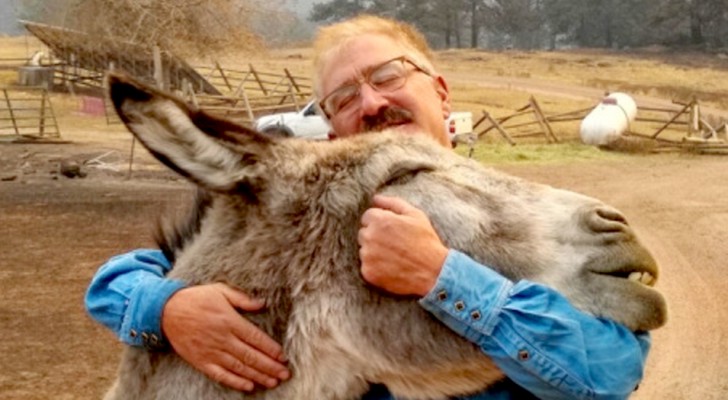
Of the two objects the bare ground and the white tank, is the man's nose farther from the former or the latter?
the white tank

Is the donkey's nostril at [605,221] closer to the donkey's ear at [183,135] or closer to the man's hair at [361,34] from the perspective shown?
the donkey's ear at [183,135]

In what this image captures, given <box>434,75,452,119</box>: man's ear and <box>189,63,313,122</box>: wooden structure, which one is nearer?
<box>434,75,452,119</box>: man's ear

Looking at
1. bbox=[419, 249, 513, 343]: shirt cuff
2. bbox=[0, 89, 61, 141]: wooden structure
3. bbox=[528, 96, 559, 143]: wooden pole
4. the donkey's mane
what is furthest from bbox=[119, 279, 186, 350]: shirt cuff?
bbox=[528, 96, 559, 143]: wooden pole

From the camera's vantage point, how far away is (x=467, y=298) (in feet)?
7.87

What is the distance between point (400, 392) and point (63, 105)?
1485 inches

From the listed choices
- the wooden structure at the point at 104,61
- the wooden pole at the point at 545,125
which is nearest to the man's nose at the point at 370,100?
the wooden structure at the point at 104,61

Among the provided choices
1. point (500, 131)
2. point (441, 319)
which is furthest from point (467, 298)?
point (500, 131)

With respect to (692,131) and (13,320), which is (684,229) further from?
(692,131)

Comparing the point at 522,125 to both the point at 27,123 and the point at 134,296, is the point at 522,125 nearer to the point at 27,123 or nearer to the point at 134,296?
the point at 27,123

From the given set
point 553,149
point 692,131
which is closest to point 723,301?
point 553,149

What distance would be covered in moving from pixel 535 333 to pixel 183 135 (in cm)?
98

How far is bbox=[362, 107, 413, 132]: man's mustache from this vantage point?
124 inches

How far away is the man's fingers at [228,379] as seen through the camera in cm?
247

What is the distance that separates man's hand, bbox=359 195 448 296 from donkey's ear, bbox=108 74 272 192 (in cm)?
39
